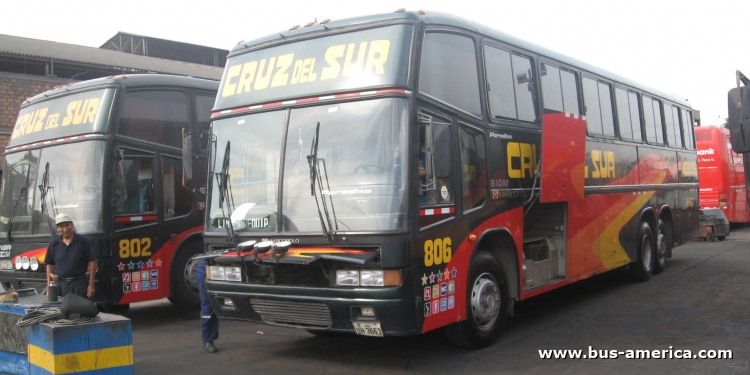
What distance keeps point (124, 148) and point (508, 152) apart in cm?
518

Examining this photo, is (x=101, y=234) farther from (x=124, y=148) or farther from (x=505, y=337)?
(x=505, y=337)

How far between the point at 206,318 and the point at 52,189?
11.2ft

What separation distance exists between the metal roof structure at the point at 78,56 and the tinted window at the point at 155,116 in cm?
1362

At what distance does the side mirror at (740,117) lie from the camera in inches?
255

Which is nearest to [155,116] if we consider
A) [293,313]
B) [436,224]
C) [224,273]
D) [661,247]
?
[224,273]

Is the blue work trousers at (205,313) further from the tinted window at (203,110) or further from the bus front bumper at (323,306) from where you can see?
the tinted window at (203,110)

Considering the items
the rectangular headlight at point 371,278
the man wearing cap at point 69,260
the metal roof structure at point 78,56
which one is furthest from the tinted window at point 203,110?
the metal roof structure at point 78,56

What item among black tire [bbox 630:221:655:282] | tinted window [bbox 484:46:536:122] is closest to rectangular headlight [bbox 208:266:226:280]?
tinted window [bbox 484:46:536:122]

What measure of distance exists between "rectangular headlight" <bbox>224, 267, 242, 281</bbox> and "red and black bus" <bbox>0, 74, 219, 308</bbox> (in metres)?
2.40

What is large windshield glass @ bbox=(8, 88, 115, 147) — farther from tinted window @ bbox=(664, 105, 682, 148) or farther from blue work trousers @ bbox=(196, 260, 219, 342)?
tinted window @ bbox=(664, 105, 682, 148)

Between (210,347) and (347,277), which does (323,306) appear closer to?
(347,277)

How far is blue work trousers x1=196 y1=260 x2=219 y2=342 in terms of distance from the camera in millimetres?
7535

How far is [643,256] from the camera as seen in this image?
11.9 m

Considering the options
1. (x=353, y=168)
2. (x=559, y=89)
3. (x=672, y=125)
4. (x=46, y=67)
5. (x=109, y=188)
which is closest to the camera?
(x=353, y=168)
